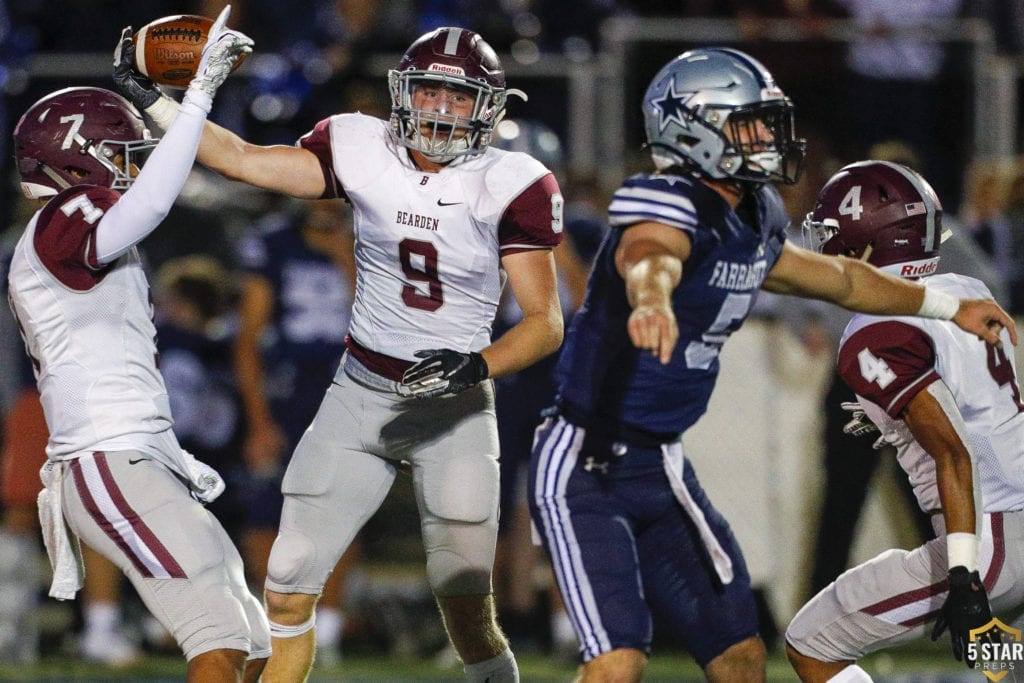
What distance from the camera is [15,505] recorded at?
6789mm

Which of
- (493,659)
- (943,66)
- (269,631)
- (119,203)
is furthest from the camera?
(943,66)

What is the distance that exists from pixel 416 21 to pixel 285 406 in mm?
2420

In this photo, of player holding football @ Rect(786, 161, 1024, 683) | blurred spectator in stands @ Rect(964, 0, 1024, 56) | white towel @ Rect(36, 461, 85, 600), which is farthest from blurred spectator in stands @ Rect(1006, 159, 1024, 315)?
white towel @ Rect(36, 461, 85, 600)

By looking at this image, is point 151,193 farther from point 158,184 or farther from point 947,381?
point 947,381

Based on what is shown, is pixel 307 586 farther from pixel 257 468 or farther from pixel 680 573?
pixel 257 468

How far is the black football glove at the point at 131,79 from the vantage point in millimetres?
4203

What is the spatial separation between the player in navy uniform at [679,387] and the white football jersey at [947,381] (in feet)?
0.29

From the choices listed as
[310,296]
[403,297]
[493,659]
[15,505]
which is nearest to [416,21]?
[310,296]

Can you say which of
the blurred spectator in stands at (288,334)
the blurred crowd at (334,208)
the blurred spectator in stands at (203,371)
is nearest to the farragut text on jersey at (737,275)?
the blurred crowd at (334,208)

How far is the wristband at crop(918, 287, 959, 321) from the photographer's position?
156 inches

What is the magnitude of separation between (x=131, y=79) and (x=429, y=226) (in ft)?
3.06

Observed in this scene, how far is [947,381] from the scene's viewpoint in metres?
4.00

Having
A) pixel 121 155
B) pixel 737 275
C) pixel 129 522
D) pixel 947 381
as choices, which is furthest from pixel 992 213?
pixel 129 522

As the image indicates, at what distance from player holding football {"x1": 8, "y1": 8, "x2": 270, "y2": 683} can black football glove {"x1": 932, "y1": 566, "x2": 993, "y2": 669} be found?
5.87ft
